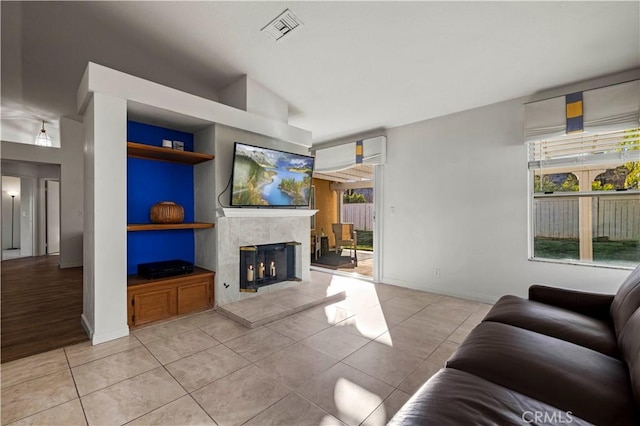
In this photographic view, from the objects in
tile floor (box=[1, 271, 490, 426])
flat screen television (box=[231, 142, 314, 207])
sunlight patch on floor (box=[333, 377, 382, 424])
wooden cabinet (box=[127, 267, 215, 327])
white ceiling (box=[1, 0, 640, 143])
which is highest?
white ceiling (box=[1, 0, 640, 143])

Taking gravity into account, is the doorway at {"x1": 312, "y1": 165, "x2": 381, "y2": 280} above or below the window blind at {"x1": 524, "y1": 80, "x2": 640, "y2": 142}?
below

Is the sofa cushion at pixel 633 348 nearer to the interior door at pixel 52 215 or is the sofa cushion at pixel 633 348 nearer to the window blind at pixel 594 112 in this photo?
the window blind at pixel 594 112

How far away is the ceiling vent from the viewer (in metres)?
2.33

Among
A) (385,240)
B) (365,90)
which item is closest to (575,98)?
(365,90)

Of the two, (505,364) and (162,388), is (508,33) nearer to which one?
(505,364)

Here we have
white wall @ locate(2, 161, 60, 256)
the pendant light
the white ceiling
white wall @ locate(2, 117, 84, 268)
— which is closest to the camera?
the white ceiling

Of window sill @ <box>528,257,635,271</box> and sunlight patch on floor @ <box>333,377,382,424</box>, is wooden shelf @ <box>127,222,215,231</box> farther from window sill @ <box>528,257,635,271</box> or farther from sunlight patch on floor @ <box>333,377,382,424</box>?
window sill @ <box>528,257,635,271</box>

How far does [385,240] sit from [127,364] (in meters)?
3.73

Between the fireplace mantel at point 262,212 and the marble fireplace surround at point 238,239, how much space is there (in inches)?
1.7

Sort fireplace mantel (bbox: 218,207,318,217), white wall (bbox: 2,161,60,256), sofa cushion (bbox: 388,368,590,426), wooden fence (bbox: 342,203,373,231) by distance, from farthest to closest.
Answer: wooden fence (bbox: 342,203,373,231) → white wall (bbox: 2,161,60,256) → fireplace mantel (bbox: 218,207,318,217) → sofa cushion (bbox: 388,368,590,426)

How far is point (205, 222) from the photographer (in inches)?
136

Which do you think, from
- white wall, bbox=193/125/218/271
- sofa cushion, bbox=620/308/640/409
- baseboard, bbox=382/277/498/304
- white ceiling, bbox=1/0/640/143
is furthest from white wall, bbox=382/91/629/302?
white wall, bbox=193/125/218/271

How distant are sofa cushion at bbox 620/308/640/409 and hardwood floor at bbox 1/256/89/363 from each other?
11.9ft

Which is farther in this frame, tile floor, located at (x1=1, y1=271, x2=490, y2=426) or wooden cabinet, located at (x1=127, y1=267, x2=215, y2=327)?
wooden cabinet, located at (x1=127, y1=267, x2=215, y2=327)
